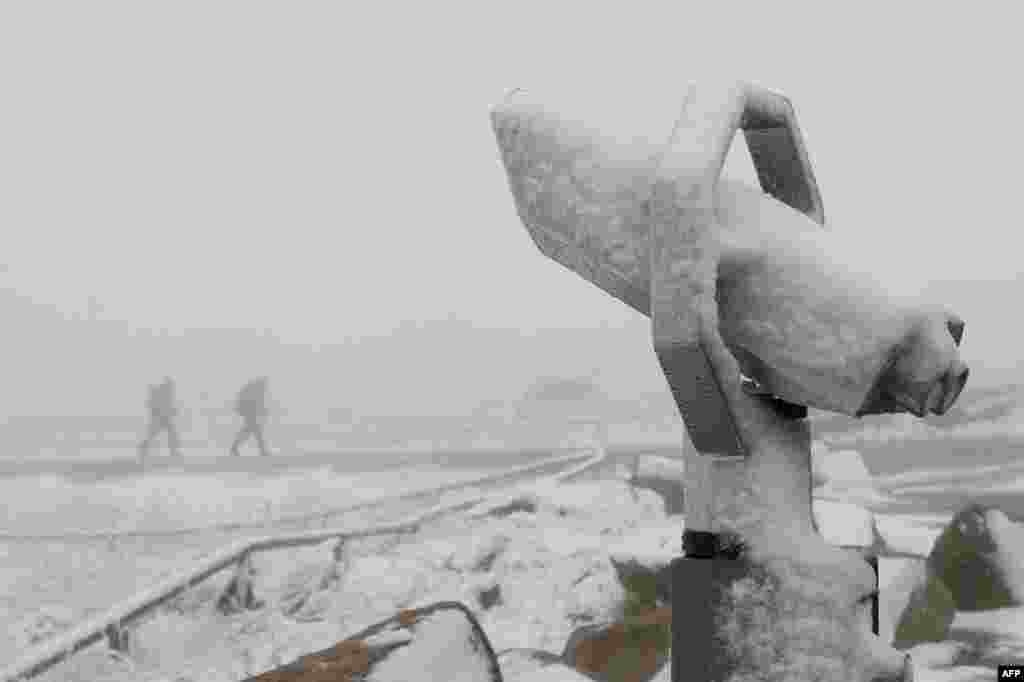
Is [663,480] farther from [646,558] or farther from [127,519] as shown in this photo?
[127,519]

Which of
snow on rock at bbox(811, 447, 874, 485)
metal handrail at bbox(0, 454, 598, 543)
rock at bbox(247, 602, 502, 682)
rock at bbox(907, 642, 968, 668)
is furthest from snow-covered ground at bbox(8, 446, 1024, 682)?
snow on rock at bbox(811, 447, 874, 485)

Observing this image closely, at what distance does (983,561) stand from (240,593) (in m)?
5.16

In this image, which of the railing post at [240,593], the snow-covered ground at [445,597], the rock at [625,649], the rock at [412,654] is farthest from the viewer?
the railing post at [240,593]

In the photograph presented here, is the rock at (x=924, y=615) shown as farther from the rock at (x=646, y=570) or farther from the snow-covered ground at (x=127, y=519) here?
the snow-covered ground at (x=127, y=519)

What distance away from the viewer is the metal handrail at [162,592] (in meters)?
5.54

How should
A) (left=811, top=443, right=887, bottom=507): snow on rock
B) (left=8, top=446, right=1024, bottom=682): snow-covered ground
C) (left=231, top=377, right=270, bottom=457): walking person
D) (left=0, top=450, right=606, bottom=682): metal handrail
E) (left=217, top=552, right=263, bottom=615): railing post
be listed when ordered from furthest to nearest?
(left=231, top=377, right=270, bottom=457): walking person → (left=811, top=443, right=887, bottom=507): snow on rock → (left=217, top=552, right=263, bottom=615): railing post → (left=8, top=446, right=1024, bottom=682): snow-covered ground → (left=0, top=450, right=606, bottom=682): metal handrail

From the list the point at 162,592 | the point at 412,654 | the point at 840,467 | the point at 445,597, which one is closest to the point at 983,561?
the point at 445,597

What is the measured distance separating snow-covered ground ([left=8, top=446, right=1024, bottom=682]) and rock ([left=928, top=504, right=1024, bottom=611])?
0.47 ft

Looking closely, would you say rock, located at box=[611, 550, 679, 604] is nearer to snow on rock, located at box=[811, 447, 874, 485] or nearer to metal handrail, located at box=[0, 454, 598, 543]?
metal handrail, located at box=[0, 454, 598, 543]

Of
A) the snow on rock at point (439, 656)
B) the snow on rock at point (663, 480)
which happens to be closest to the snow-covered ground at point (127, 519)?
the snow on rock at point (663, 480)

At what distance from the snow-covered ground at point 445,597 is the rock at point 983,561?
0.47 feet

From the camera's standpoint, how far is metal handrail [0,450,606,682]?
5539 mm

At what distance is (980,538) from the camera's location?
26.1ft

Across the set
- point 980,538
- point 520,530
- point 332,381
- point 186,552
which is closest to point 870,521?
point 980,538
